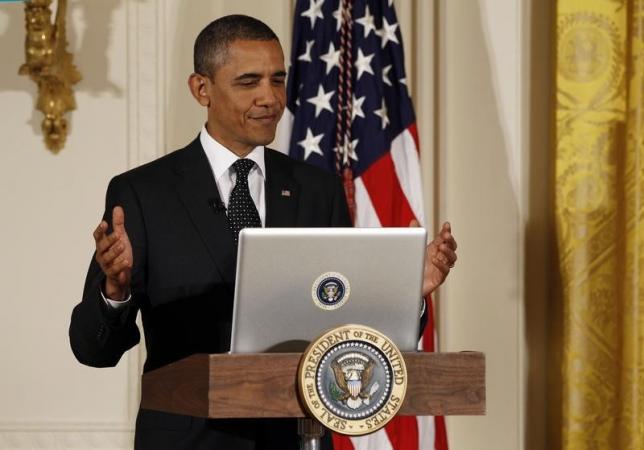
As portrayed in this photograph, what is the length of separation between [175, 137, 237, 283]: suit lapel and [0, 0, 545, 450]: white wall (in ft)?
5.34

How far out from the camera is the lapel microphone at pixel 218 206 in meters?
2.57

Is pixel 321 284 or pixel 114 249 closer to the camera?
pixel 321 284

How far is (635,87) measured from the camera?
386 cm

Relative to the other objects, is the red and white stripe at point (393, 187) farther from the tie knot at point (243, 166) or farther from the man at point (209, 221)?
the tie knot at point (243, 166)

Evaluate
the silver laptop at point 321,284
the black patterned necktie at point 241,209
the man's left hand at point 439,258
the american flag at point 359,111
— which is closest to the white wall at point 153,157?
the american flag at point 359,111

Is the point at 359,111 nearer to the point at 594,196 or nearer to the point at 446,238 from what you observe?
the point at 594,196

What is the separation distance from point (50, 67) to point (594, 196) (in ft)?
6.67

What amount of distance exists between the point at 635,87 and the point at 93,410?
7.65 feet

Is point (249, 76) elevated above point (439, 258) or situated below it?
above

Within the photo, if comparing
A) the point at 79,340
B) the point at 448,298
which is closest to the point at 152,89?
the point at 448,298

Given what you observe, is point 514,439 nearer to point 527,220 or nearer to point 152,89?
point 527,220

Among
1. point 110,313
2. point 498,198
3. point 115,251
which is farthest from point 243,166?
point 498,198

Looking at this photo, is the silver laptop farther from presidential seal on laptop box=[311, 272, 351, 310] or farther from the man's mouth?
the man's mouth

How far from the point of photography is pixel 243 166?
8.80 feet
